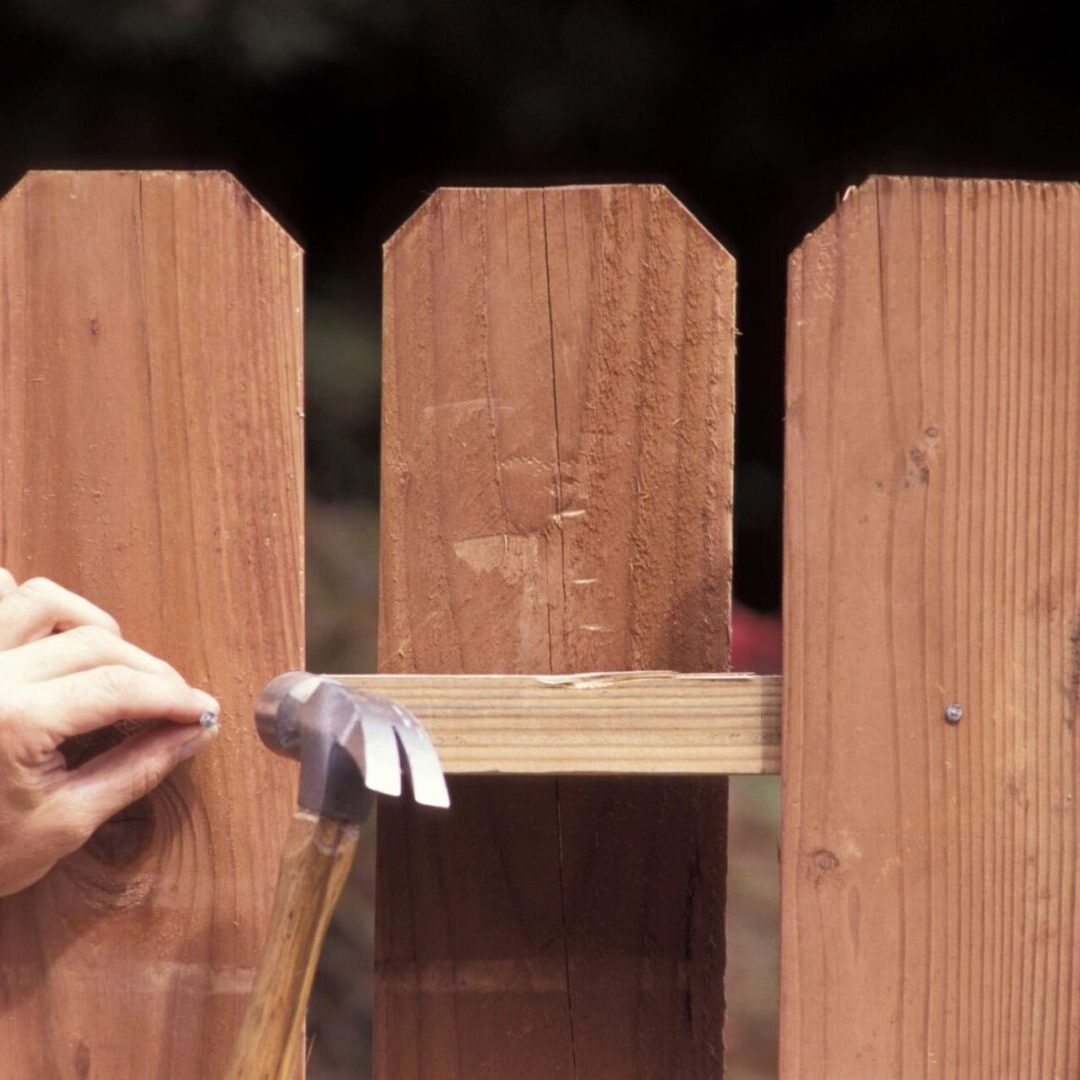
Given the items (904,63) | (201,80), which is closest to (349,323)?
(201,80)

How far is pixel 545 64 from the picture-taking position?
99.3 inches

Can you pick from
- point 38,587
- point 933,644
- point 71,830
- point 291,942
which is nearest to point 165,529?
point 38,587

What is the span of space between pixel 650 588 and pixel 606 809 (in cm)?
20

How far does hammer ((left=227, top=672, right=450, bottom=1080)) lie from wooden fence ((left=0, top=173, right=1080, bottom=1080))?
3.3 inches

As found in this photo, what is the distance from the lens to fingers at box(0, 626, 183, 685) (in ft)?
3.60

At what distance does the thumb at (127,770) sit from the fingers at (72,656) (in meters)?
0.05

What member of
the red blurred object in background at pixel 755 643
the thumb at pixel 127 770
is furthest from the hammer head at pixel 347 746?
the red blurred object in background at pixel 755 643

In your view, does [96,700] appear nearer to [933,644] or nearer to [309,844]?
[309,844]

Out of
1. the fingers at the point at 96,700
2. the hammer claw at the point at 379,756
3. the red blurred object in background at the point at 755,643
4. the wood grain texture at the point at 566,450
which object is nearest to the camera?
the hammer claw at the point at 379,756

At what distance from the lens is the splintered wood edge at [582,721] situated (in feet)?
3.61

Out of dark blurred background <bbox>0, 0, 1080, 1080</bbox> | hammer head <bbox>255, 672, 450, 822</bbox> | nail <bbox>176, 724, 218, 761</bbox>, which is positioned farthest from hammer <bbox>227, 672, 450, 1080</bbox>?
dark blurred background <bbox>0, 0, 1080, 1080</bbox>

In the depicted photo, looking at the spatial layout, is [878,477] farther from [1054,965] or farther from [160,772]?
[160,772]

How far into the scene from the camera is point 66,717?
1.09 metres

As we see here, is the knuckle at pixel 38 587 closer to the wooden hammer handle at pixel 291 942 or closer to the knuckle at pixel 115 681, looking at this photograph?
the knuckle at pixel 115 681
